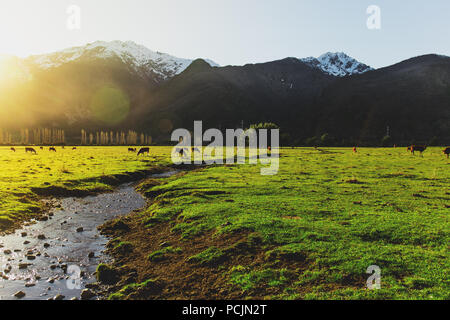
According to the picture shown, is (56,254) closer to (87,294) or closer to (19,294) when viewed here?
(19,294)

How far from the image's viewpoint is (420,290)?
1001cm

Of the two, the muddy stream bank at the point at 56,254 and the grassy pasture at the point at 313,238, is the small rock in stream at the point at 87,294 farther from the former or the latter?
the grassy pasture at the point at 313,238

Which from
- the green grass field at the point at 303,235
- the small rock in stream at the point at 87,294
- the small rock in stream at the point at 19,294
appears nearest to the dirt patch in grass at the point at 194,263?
the green grass field at the point at 303,235

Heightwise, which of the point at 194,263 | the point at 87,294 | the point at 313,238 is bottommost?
the point at 87,294

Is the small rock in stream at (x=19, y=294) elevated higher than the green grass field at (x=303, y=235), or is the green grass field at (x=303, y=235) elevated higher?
the green grass field at (x=303, y=235)

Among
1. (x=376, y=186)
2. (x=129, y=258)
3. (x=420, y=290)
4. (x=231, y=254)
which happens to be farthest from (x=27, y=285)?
(x=376, y=186)

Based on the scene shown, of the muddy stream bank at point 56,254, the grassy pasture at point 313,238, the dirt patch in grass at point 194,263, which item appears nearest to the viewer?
the grassy pasture at point 313,238

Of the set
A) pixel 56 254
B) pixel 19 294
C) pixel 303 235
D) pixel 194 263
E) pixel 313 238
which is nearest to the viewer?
pixel 19 294

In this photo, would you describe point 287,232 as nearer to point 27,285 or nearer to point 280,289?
point 280,289

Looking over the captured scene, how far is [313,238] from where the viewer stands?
15.1 metres

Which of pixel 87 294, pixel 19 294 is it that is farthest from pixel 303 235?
pixel 19 294

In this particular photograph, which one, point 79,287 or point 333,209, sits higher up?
point 333,209

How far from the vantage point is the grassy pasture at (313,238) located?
11000 millimetres

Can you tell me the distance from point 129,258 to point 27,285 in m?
4.49
